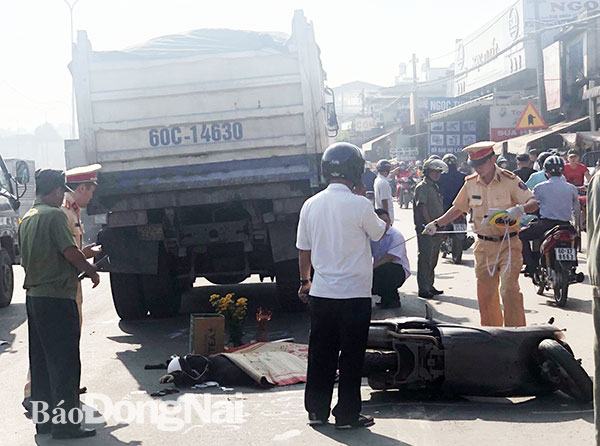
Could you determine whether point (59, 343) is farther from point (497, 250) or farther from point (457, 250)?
point (457, 250)

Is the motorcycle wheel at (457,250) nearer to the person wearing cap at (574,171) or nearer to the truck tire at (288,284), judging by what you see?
the person wearing cap at (574,171)

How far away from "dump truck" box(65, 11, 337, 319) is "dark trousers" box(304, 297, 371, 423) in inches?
165

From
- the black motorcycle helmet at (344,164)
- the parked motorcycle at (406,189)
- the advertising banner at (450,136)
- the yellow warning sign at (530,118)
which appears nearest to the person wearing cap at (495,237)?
the black motorcycle helmet at (344,164)

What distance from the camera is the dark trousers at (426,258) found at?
1226 centimetres

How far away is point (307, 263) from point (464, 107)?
39.8 meters

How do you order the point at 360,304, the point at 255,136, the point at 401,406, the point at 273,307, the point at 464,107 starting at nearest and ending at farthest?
the point at 360,304 < the point at 401,406 < the point at 255,136 < the point at 273,307 < the point at 464,107

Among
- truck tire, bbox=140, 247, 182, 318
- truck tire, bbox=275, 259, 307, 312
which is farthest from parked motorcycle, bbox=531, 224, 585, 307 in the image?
truck tire, bbox=140, 247, 182, 318

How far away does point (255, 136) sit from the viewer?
10.6m

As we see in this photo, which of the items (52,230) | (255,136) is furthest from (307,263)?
→ (255,136)

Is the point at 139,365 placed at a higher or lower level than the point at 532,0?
lower

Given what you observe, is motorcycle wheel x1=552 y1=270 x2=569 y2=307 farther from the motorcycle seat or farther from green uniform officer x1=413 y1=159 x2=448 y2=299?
green uniform officer x1=413 y1=159 x2=448 y2=299

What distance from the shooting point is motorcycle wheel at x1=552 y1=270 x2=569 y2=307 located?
35.6 ft

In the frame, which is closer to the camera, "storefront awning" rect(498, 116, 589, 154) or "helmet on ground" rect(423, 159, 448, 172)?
"helmet on ground" rect(423, 159, 448, 172)

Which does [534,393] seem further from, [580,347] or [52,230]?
[52,230]
